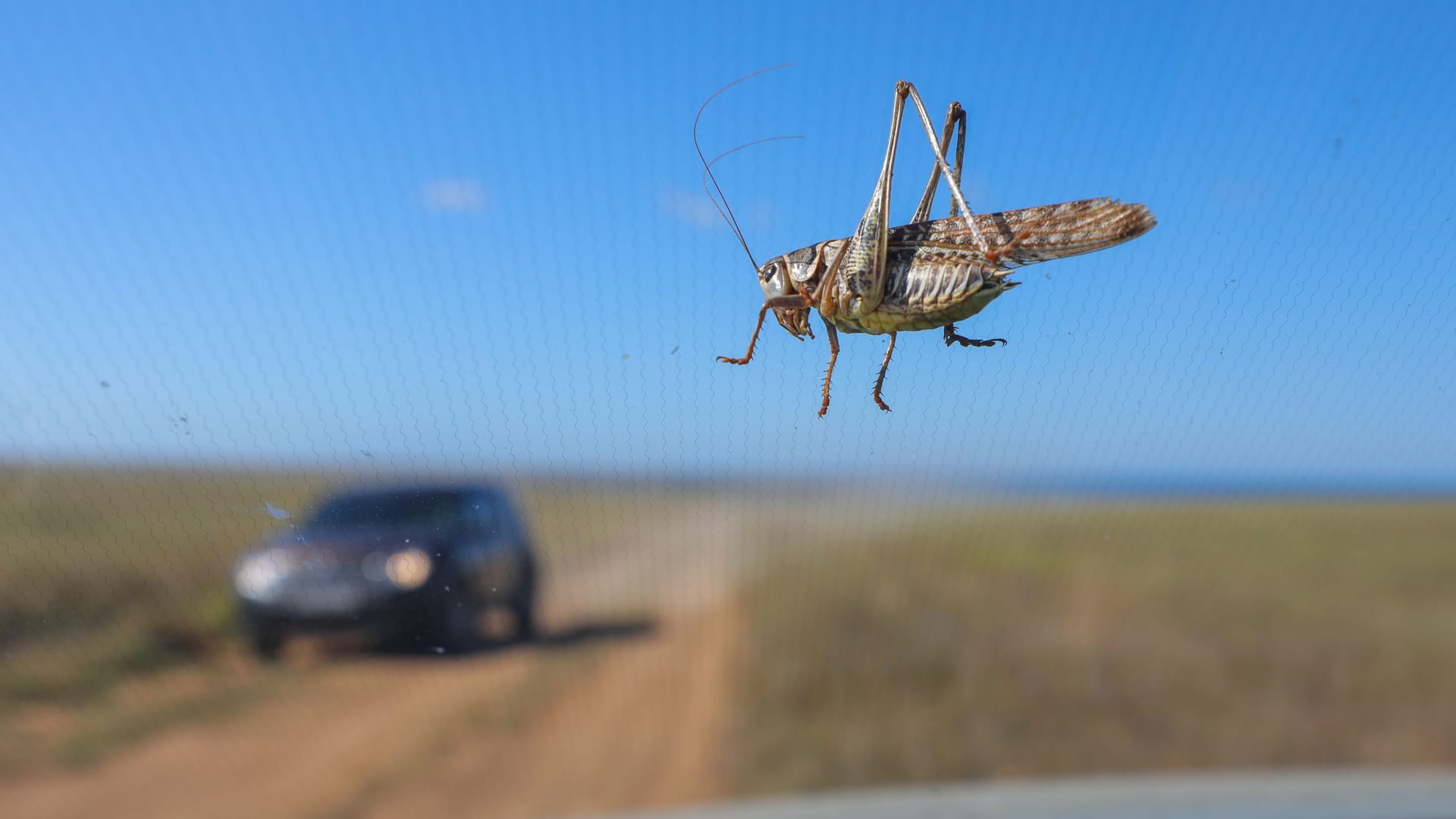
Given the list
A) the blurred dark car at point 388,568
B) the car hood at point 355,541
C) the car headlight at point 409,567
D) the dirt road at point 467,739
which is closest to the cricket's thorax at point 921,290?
the blurred dark car at point 388,568

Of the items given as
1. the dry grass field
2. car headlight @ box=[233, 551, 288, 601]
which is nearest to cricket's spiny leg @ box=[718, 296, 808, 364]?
car headlight @ box=[233, 551, 288, 601]

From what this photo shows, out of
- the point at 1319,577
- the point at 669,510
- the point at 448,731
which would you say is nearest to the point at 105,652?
the point at 448,731

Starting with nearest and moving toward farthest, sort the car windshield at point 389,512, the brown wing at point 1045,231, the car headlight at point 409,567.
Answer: the brown wing at point 1045,231 < the car windshield at point 389,512 < the car headlight at point 409,567

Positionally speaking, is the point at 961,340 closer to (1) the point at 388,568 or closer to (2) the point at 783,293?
(2) the point at 783,293

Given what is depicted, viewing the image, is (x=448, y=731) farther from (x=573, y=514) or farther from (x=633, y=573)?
(x=573, y=514)

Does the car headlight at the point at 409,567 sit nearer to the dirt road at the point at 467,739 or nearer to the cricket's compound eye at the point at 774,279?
the cricket's compound eye at the point at 774,279

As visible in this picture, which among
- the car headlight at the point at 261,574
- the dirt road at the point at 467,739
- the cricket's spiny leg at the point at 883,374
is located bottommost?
the dirt road at the point at 467,739

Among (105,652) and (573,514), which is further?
(105,652)
